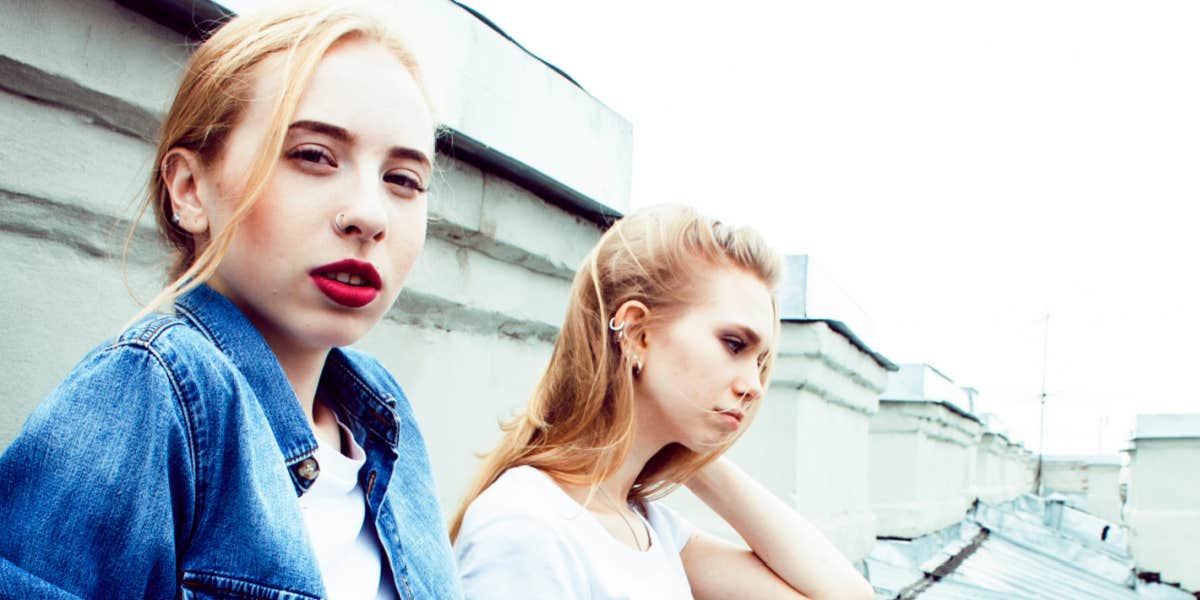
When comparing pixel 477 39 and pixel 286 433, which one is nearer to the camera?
pixel 286 433

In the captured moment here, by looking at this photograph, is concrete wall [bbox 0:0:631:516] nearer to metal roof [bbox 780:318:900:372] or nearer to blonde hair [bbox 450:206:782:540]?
blonde hair [bbox 450:206:782:540]

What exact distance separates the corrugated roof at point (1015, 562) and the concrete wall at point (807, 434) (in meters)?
0.45

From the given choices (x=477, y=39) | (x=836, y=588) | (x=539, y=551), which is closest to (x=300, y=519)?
(x=539, y=551)

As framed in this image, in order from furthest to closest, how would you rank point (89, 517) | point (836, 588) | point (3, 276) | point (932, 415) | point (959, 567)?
point (932, 415)
point (959, 567)
point (836, 588)
point (3, 276)
point (89, 517)

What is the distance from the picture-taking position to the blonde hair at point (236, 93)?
830mm

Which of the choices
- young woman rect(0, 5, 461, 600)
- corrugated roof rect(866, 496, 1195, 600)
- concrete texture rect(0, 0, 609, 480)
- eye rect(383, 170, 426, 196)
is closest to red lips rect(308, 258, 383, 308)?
young woman rect(0, 5, 461, 600)

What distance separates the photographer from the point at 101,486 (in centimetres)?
64

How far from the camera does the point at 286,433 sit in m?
0.85

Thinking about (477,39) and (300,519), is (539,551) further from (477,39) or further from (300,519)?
(477,39)

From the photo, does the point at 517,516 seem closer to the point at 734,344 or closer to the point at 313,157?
the point at 734,344

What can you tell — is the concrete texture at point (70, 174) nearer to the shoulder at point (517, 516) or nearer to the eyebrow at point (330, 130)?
the eyebrow at point (330, 130)

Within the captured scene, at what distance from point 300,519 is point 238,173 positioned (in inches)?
12.4

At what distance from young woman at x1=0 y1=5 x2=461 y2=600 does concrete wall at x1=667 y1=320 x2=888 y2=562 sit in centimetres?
228

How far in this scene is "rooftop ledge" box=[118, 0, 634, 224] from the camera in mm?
1504
